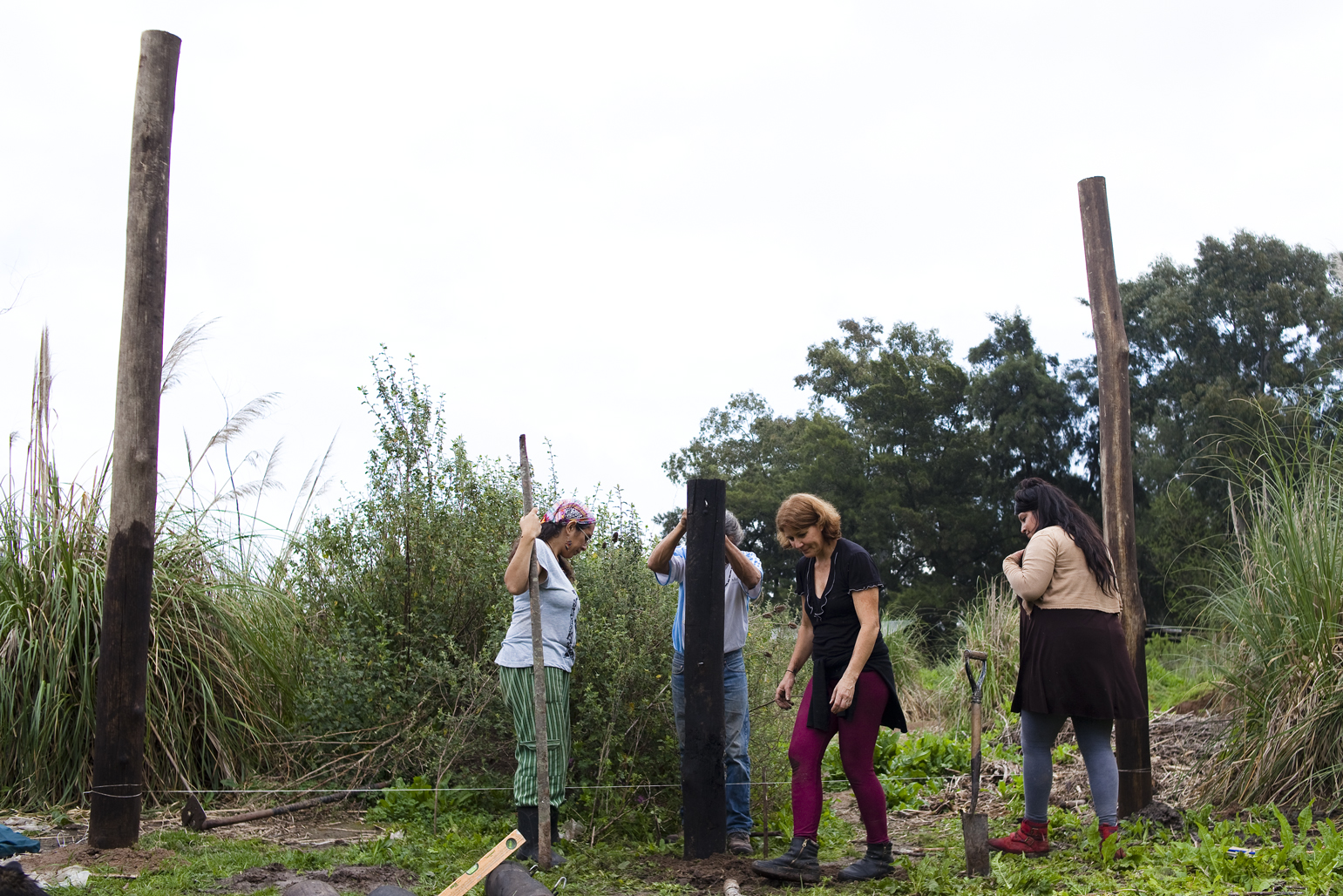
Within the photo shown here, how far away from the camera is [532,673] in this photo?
4.86 metres

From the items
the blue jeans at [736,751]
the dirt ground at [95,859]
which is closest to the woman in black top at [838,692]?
the blue jeans at [736,751]

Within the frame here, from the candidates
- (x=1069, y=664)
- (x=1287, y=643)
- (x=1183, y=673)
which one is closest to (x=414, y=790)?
(x=1069, y=664)

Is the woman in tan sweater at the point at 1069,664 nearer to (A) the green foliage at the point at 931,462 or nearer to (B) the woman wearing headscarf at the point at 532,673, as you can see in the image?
(B) the woman wearing headscarf at the point at 532,673

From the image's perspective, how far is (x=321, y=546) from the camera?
24.8 feet

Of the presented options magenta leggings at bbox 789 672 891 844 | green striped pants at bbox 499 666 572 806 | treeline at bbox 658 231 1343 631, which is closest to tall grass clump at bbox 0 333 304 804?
green striped pants at bbox 499 666 572 806

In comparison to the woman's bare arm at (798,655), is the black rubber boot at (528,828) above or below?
below

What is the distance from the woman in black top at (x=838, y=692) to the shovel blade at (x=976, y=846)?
1.13ft

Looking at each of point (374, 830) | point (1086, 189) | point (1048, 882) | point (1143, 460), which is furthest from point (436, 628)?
point (1143, 460)

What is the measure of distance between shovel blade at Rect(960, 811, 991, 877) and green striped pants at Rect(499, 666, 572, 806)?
181 cm

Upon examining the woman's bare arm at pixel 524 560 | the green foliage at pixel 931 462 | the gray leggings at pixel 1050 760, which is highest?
the green foliage at pixel 931 462

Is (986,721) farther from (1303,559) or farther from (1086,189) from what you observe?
(1086,189)

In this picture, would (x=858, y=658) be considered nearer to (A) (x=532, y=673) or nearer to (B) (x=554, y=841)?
(A) (x=532, y=673)

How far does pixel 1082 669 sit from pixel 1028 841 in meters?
0.86

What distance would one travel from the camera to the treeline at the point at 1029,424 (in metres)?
23.5
